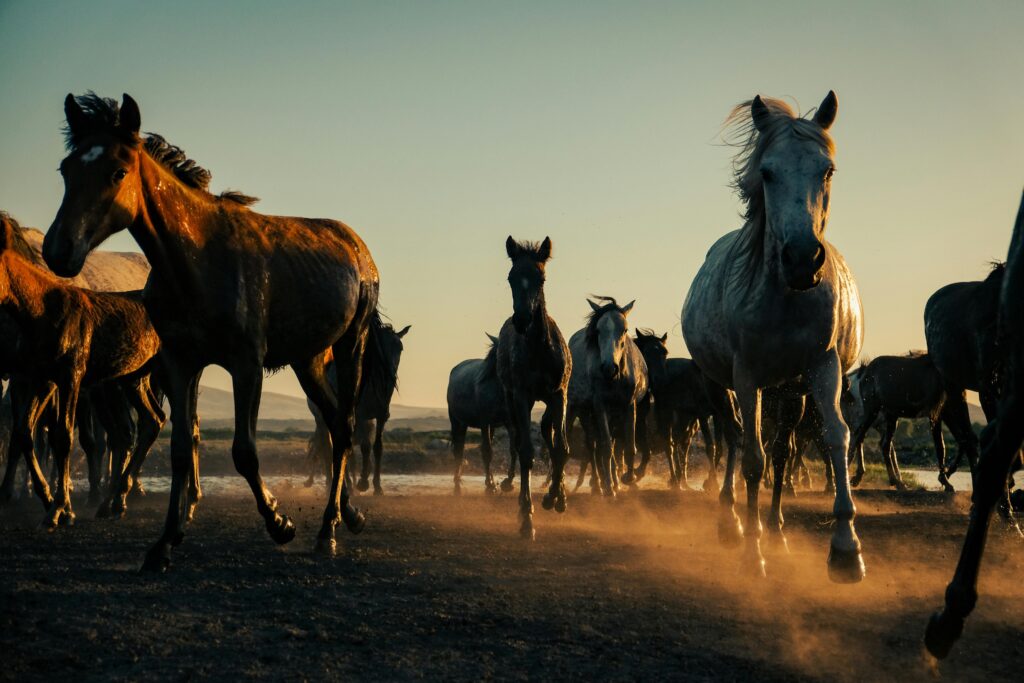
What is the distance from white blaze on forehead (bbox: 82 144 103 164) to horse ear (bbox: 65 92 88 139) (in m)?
0.23

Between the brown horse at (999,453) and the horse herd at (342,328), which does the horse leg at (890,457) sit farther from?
the brown horse at (999,453)

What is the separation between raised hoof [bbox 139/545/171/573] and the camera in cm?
617

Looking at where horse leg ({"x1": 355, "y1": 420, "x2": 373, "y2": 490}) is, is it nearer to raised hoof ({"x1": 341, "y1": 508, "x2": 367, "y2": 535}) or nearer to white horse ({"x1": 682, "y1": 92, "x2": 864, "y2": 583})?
A: raised hoof ({"x1": 341, "y1": 508, "x2": 367, "y2": 535})

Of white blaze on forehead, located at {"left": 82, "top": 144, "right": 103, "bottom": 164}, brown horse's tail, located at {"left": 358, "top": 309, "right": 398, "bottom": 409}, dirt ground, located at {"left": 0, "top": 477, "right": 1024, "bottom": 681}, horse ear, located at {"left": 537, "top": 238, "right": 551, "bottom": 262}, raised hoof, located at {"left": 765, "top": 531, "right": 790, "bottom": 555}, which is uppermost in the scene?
horse ear, located at {"left": 537, "top": 238, "right": 551, "bottom": 262}

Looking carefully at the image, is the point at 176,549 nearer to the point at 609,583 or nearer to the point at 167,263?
the point at 167,263

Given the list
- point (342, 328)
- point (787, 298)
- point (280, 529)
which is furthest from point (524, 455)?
point (787, 298)

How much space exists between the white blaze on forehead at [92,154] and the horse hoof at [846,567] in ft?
17.4

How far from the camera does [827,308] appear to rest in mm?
6773

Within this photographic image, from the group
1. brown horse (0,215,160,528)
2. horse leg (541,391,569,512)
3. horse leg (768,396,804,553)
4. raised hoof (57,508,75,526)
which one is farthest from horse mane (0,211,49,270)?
horse leg (768,396,804,553)

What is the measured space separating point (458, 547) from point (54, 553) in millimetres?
3121

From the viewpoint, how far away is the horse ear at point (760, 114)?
6730 millimetres

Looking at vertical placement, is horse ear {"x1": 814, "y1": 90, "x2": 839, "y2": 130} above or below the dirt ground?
above

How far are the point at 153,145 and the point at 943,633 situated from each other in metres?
6.08

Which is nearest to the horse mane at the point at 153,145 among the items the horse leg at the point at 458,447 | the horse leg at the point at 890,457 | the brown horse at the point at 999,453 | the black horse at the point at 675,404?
the brown horse at the point at 999,453
